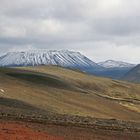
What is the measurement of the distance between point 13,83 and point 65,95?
13.1 metres

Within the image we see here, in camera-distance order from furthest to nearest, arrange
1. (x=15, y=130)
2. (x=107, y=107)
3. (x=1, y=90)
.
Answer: (x=107, y=107) < (x=1, y=90) < (x=15, y=130)

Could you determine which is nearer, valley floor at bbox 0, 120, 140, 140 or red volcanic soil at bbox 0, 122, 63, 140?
red volcanic soil at bbox 0, 122, 63, 140

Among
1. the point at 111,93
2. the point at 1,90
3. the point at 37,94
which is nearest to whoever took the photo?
the point at 1,90

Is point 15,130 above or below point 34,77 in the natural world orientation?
below

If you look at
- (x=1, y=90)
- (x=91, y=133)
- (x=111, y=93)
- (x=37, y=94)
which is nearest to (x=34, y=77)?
(x=37, y=94)

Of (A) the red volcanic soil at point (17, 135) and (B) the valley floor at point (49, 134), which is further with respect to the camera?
(B) the valley floor at point (49, 134)

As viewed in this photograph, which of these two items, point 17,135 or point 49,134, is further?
point 49,134

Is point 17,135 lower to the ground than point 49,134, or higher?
higher

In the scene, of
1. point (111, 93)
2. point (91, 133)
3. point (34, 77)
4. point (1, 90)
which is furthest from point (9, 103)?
point (111, 93)

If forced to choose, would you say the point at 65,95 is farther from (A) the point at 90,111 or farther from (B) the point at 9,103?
(B) the point at 9,103

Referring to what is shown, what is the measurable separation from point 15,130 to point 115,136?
11.5 meters

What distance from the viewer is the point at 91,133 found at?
4716 centimetres

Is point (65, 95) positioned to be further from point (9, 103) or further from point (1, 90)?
point (9, 103)

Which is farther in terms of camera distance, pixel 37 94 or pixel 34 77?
pixel 34 77
